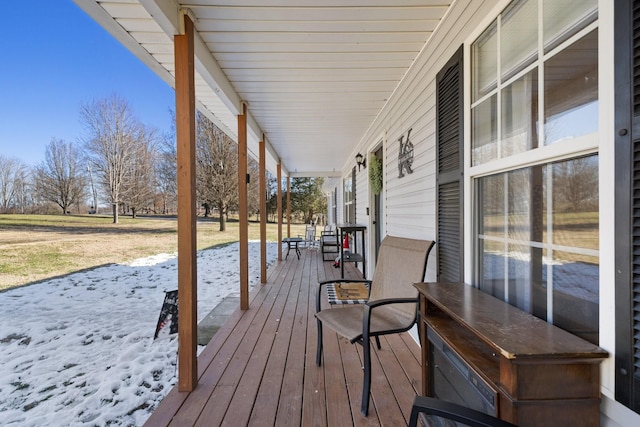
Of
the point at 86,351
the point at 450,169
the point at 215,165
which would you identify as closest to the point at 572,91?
the point at 450,169

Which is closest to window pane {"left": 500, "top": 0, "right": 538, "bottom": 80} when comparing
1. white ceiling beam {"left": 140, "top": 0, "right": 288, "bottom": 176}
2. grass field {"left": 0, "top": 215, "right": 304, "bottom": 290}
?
white ceiling beam {"left": 140, "top": 0, "right": 288, "bottom": 176}

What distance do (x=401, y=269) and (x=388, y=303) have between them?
1.72 ft

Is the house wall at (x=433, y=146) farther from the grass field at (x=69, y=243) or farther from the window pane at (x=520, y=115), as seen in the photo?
the grass field at (x=69, y=243)

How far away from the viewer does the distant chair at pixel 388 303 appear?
179 centimetres

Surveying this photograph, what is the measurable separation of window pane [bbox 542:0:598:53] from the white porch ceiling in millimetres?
878

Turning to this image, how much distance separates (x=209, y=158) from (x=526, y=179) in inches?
499

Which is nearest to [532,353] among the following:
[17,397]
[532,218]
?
[532,218]

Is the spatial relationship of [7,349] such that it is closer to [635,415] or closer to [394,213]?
[394,213]

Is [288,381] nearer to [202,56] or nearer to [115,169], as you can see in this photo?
[202,56]

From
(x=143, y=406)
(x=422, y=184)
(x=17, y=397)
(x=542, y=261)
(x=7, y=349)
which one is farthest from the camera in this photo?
(x=7, y=349)

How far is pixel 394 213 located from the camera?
3445mm

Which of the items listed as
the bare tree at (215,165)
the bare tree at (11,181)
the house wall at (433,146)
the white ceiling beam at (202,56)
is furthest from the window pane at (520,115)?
the bare tree at (11,181)

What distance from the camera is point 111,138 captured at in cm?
1291

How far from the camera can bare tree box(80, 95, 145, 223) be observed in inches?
497
